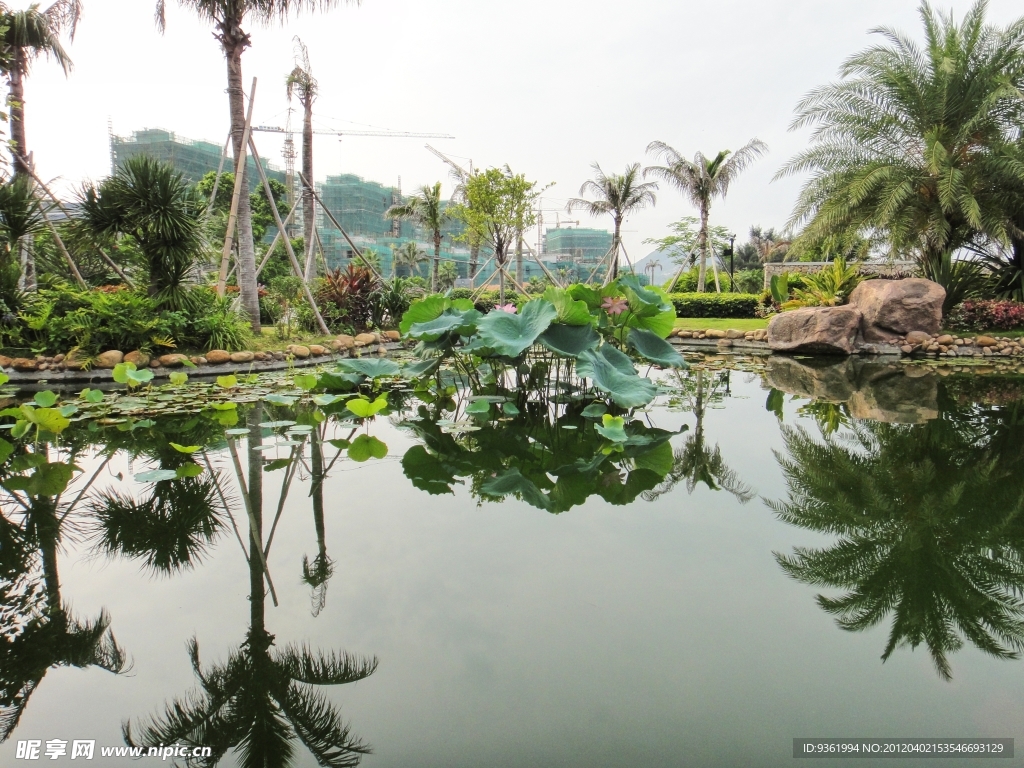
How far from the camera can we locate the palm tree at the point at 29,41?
1004 cm

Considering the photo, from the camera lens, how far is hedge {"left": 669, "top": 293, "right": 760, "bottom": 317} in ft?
53.5

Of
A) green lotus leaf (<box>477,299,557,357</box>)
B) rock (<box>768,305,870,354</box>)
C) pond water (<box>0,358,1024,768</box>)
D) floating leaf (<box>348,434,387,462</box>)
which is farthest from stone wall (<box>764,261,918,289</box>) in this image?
floating leaf (<box>348,434,387,462</box>)

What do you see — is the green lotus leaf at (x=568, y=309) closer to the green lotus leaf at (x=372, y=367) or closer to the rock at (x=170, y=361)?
the green lotus leaf at (x=372, y=367)

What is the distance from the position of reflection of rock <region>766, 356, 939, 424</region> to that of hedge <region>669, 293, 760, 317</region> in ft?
20.6

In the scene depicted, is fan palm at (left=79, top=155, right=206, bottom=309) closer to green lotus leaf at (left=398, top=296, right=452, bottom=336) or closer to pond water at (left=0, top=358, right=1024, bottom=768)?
green lotus leaf at (left=398, top=296, right=452, bottom=336)

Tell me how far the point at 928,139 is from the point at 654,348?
9569 millimetres

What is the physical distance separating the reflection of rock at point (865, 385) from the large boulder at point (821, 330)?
37cm

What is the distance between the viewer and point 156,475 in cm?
342

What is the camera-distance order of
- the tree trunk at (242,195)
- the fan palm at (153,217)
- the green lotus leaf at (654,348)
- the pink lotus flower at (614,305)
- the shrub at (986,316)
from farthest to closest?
the shrub at (986,316) → the tree trunk at (242,195) → the fan palm at (153,217) → the pink lotus flower at (614,305) → the green lotus leaf at (654,348)

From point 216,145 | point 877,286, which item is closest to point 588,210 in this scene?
point 877,286

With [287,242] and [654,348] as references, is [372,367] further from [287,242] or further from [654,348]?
[287,242]

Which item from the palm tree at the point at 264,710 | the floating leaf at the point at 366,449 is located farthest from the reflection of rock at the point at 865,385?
the palm tree at the point at 264,710

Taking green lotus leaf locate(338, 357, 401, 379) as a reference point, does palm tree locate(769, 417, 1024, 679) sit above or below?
below

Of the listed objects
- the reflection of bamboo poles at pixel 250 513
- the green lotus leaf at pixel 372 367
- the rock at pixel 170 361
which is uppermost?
the green lotus leaf at pixel 372 367
